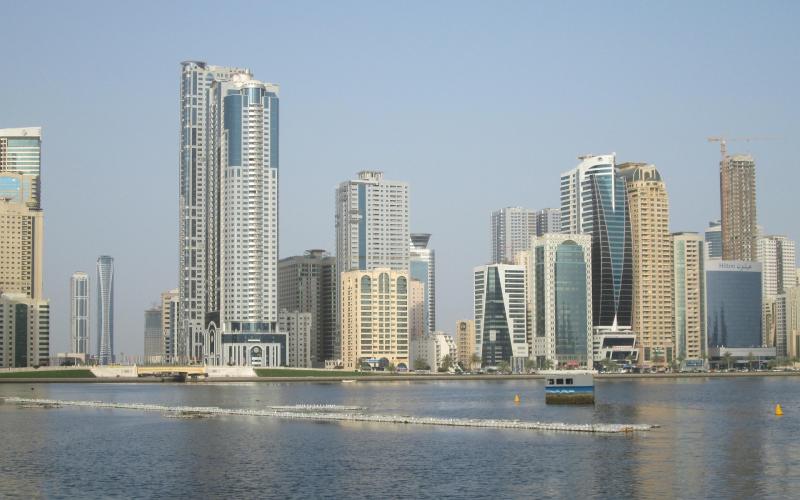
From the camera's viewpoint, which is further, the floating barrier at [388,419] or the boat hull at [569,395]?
the boat hull at [569,395]

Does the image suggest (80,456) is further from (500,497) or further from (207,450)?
(500,497)

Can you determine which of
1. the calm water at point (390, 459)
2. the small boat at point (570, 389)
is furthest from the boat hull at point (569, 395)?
the calm water at point (390, 459)

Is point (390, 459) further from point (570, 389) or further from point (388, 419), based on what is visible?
point (570, 389)

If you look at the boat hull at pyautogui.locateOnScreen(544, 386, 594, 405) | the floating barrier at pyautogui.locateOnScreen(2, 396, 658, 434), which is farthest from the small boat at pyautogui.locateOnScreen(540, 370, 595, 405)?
the floating barrier at pyautogui.locateOnScreen(2, 396, 658, 434)

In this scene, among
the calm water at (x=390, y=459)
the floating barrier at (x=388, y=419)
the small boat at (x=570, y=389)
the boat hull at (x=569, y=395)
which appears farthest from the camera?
the boat hull at (x=569, y=395)

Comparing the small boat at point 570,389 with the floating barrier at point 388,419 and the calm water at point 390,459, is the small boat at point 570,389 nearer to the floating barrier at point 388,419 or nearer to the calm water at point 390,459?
the calm water at point 390,459

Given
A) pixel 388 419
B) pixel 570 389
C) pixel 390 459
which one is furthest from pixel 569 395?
pixel 390 459

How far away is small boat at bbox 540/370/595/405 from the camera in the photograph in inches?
6998

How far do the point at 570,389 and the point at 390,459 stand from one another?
81676mm

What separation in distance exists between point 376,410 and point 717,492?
303ft

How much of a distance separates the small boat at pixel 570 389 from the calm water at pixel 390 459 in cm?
2546

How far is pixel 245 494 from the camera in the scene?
84.6 metres

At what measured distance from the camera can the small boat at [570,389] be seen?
177750 millimetres

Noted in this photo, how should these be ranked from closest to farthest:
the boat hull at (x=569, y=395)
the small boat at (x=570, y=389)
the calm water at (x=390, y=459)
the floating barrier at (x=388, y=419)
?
the calm water at (x=390, y=459) → the floating barrier at (x=388, y=419) → the small boat at (x=570, y=389) → the boat hull at (x=569, y=395)
